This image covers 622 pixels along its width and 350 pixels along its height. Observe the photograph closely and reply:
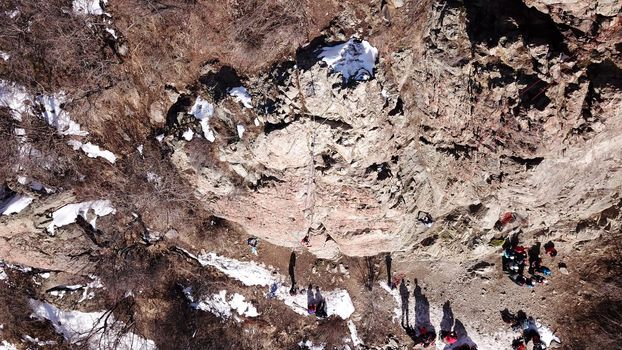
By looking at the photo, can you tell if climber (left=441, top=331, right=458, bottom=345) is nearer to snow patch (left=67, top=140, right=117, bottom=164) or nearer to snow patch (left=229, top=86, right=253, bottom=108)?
snow patch (left=229, top=86, right=253, bottom=108)

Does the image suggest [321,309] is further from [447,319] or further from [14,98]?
[14,98]

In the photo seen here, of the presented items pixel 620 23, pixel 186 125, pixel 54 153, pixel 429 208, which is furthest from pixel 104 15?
pixel 620 23

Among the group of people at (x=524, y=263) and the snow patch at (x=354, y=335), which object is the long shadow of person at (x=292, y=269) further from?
the group of people at (x=524, y=263)

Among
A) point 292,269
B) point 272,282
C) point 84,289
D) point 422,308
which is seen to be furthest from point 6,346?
point 422,308

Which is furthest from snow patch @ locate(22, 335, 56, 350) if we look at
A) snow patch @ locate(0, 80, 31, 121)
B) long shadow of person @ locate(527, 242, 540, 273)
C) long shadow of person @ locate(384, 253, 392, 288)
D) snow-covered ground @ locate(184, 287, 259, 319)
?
long shadow of person @ locate(527, 242, 540, 273)

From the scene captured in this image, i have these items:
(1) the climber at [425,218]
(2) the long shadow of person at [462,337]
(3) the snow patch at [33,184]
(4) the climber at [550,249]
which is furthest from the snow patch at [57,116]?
(4) the climber at [550,249]

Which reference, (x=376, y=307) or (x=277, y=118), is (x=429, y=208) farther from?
(x=277, y=118)
